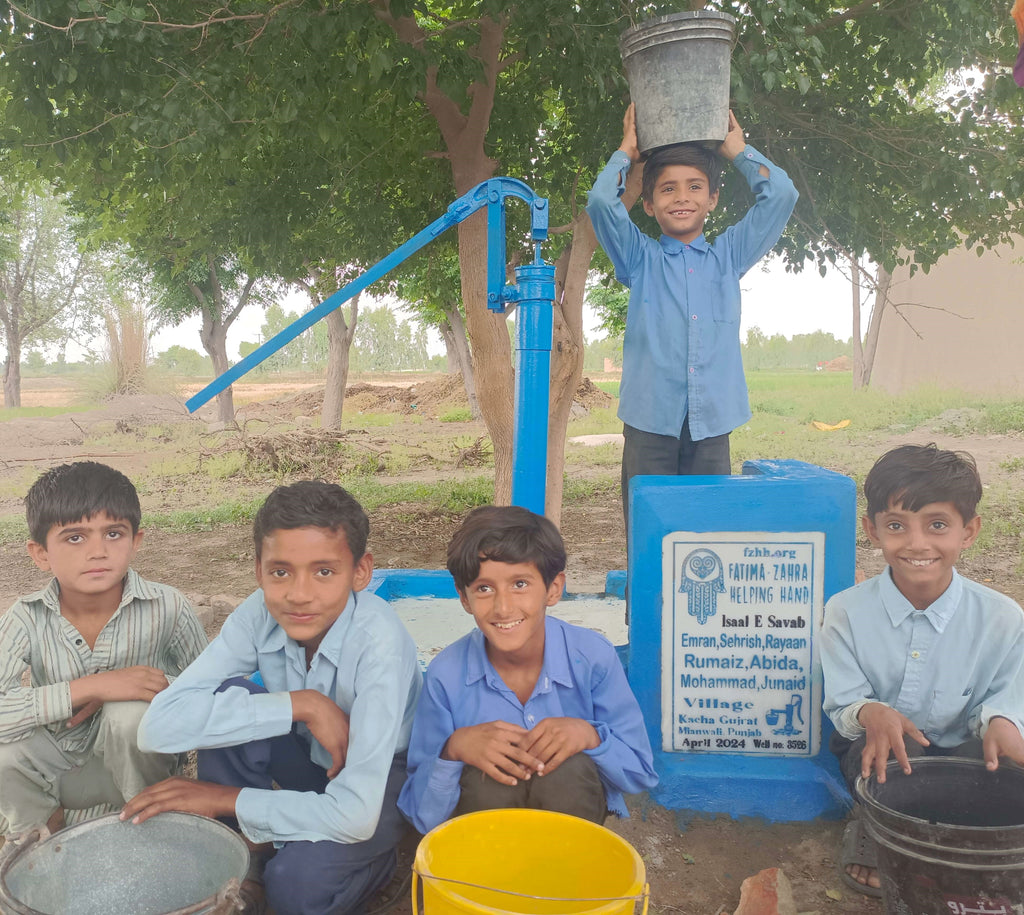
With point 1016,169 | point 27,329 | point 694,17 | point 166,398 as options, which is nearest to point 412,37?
point 694,17

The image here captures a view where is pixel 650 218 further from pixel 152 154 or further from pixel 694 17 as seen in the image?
pixel 152 154

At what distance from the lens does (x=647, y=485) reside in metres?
2.22

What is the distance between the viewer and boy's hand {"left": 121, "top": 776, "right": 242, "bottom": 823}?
5.14 feet

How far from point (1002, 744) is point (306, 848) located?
53.1 inches

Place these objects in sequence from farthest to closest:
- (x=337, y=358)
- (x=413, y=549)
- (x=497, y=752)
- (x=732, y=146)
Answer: (x=337, y=358), (x=413, y=549), (x=732, y=146), (x=497, y=752)

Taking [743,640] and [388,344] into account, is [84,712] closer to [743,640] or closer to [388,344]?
[743,640]

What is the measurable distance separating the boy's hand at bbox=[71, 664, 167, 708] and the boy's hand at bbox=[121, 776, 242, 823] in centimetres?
24

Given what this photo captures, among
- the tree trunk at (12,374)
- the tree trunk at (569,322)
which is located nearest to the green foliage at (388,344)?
the tree trunk at (12,374)

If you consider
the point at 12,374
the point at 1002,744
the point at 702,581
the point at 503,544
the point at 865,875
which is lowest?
the point at 865,875

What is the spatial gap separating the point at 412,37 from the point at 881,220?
227cm

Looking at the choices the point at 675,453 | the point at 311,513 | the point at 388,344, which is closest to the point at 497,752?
the point at 311,513

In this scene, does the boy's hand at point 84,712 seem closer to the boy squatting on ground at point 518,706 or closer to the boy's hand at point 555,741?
the boy squatting on ground at point 518,706

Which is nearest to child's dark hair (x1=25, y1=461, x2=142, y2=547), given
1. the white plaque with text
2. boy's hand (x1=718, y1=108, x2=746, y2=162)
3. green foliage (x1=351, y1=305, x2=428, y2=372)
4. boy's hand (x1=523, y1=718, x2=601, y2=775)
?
boy's hand (x1=523, y1=718, x2=601, y2=775)

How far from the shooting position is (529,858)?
144 cm
